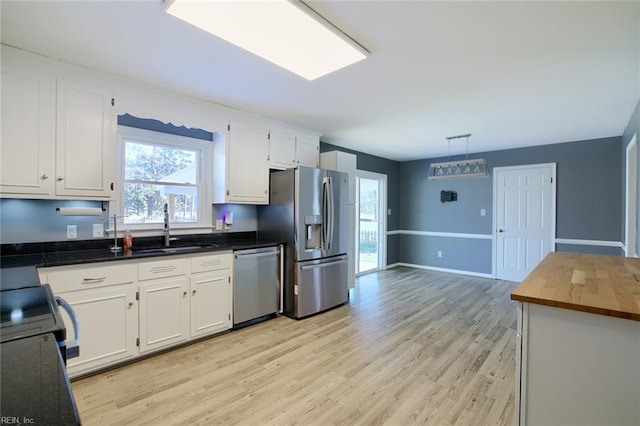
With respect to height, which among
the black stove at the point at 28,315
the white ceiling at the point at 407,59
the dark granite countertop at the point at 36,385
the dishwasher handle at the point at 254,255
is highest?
the white ceiling at the point at 407,59

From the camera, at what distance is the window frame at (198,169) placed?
Answer: 291 cm

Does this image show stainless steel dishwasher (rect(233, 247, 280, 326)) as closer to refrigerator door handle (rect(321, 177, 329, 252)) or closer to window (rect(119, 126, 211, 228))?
refrigerator door handle (rect(321, 177, 329, 252))

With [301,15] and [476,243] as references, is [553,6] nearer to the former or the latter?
[301,15]

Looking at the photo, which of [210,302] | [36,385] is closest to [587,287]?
[36,385]

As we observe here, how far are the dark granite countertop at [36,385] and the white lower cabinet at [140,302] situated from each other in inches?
54.2

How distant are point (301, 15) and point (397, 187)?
5474 mm

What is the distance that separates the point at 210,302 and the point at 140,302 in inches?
25.2

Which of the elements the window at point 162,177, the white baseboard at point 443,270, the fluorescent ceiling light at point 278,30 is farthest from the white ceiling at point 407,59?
the white baseboard at point 443,270

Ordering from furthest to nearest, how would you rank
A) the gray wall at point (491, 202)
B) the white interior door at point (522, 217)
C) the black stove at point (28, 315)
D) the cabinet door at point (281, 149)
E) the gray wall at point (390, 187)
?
1. the gray wall at point (390, 187)
2. the white interior door at point (522, 217)
3. the gray wall at point (491, 202)
4. the cabinet door at point (281, 149)
5. the black stove at point (28, 315)

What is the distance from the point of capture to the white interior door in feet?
16.6

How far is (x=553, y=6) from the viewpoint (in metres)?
1.65

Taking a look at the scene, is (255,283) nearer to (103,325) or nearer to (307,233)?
(307,233)

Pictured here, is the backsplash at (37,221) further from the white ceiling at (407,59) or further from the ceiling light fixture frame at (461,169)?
the ceiling light fixture frame at (461,169)

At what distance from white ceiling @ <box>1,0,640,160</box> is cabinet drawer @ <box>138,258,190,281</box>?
1.60 meters
